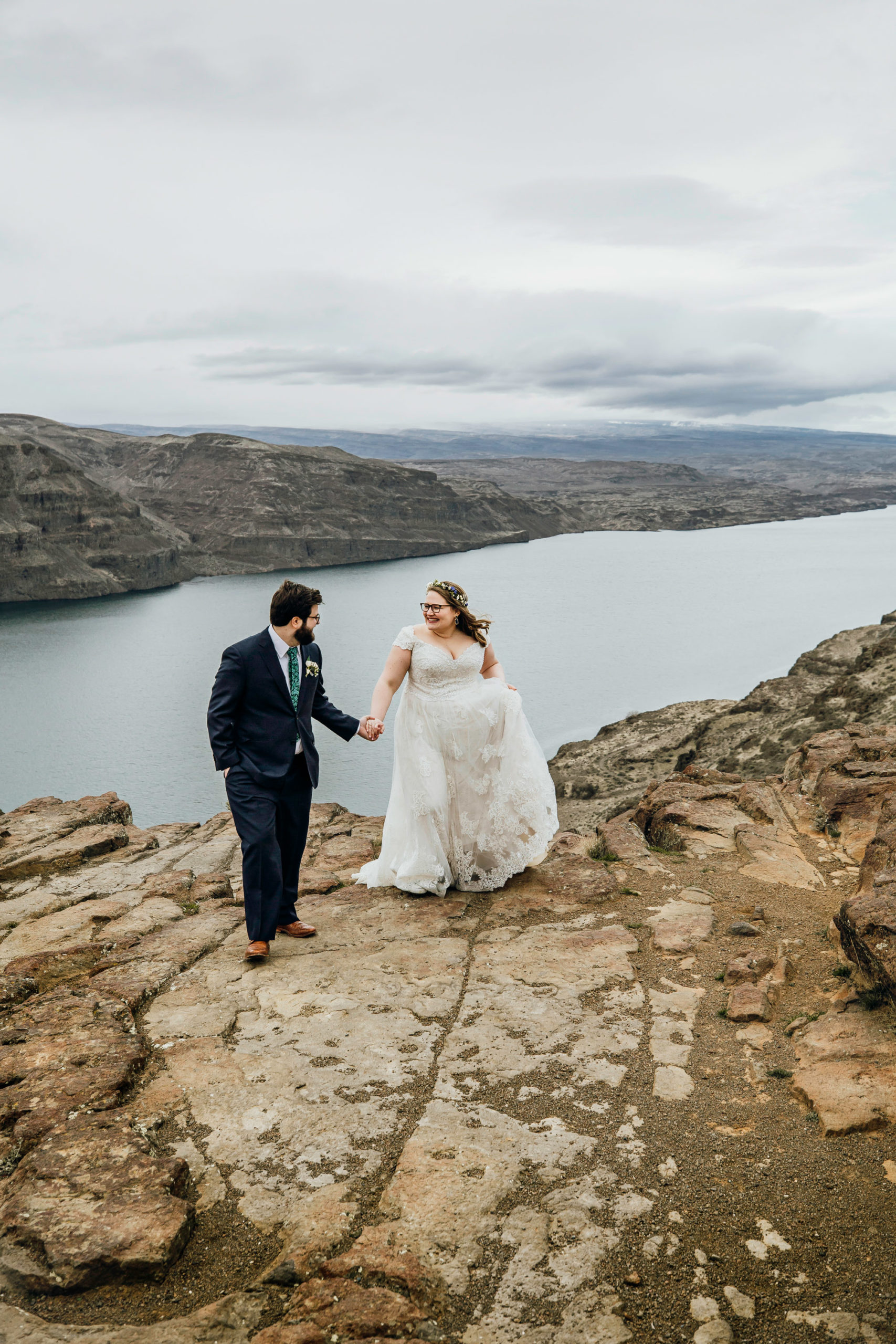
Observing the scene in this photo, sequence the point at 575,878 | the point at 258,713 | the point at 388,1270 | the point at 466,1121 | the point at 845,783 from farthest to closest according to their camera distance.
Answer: the point at 845,783
the point at 575,878
the point at 258,713
the point at 466,1121
the point at 388,1270

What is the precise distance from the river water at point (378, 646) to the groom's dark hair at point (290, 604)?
16034 millimetres

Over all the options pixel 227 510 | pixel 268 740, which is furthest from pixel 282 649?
pixel 227 510

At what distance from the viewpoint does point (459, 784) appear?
18.1 feet

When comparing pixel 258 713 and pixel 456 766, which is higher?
pixel 258 713

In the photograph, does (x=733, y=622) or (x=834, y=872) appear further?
(x=733, y=622)

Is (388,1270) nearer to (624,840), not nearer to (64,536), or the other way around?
(624,840)

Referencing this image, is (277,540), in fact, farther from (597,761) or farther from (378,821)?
(378,821)

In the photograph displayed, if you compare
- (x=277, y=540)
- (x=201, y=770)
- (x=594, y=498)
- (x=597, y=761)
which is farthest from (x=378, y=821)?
(x=594, y=498)

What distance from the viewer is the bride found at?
5.38 m

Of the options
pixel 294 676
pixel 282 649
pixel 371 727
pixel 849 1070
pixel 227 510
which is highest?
pixel 227 510

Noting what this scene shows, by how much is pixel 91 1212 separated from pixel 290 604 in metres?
2.87

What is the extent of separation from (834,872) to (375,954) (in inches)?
120

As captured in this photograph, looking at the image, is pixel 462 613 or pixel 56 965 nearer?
pixel 56 965

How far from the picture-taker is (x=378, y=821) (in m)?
9.11
